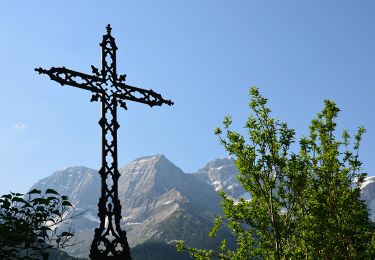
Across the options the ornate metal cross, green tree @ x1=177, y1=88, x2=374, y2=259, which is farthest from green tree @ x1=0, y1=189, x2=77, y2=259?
green tree @ x1=177, y1=88, x2=374, y2=259

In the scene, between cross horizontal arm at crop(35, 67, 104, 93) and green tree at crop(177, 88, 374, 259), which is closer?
cross horizontal arm at crop(35, 67, 104, 93)

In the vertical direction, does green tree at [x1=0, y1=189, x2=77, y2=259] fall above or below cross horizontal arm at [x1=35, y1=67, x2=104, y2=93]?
below

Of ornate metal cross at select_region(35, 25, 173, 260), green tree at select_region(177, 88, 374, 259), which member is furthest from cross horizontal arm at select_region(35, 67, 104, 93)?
green tree at select_region(177, 88, 374, 259)

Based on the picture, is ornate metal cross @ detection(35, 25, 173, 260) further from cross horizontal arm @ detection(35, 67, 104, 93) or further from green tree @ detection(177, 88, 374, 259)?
green tree @ detection(177, 88, 374, 259)

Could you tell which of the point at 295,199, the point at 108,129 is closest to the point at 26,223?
the point at 108,129

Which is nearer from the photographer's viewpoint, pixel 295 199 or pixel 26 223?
pixel 26 223

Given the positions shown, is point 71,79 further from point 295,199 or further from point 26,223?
point 295,199

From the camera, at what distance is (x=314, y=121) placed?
969 inches

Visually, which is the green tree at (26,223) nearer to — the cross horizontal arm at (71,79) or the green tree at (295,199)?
the cross horizontal arm at (71,79)

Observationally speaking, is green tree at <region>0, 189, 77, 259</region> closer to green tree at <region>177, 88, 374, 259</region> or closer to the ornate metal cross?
the ornate metal cross

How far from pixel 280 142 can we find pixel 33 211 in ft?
56.5

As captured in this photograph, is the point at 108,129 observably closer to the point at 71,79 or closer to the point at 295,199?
the point at 71,79

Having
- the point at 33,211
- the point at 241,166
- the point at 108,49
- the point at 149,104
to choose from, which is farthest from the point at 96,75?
the point at 241,166

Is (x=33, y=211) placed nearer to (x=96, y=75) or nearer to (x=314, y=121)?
(x=96, y=75)
